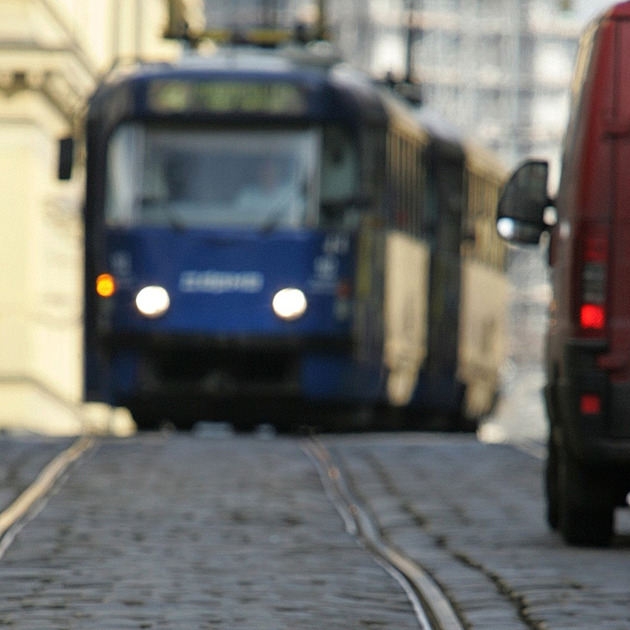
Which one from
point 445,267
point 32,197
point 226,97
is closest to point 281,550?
point 226,97

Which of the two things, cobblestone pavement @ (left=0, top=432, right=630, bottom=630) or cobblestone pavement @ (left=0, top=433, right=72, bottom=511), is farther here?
cobblestone pavement @ (left=0, top=433, right=72, bottom=511)

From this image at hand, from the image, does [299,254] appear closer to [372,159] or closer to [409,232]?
[372,159]

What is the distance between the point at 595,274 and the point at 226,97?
9751 mm

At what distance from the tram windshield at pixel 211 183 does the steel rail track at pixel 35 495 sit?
2968 millimetres

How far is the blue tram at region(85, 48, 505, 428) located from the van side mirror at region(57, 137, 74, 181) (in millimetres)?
533

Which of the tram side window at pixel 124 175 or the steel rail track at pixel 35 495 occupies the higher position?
the tram side window at pixel 124 175

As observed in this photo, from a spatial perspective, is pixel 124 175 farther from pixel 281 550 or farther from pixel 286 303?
pixel 281 550

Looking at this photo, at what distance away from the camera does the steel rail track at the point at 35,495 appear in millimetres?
10352

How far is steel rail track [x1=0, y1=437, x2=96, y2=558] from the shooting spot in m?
10.4

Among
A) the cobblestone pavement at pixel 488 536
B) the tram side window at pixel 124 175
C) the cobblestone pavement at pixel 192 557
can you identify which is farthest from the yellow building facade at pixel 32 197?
the cobblestone pavement at pixel 192 557

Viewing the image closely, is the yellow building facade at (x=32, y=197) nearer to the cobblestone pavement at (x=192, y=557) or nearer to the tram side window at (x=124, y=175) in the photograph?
the tram side window at (x=124, y=175)

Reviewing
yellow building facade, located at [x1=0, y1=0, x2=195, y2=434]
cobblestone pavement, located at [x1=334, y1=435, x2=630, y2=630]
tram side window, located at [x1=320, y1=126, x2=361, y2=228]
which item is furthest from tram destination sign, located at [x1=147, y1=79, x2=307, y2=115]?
yellow building facade, located at [x1=0, y1=0, x2=195, y2=434]

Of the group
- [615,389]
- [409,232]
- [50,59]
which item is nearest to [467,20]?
[50,59]

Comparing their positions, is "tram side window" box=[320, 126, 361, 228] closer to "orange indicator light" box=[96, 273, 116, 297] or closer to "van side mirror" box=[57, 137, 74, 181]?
"orange indicator light" box=[96, 273, 116, 297]
